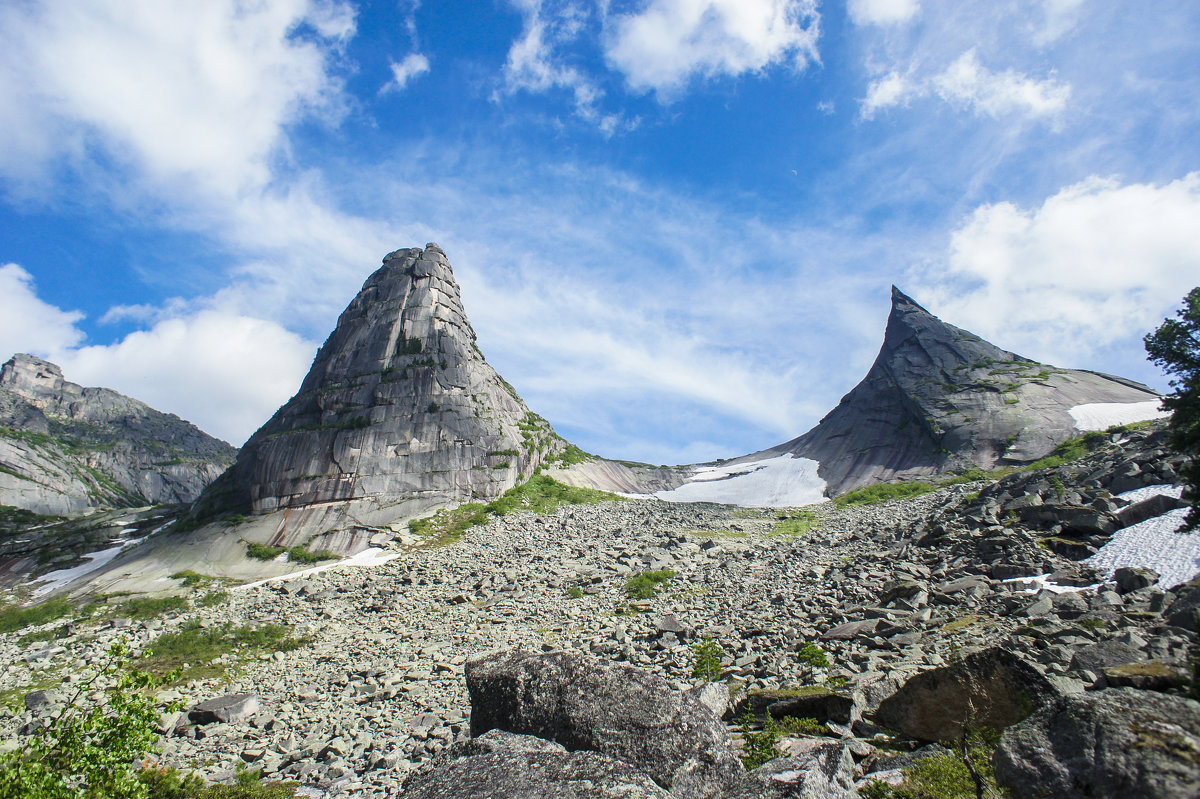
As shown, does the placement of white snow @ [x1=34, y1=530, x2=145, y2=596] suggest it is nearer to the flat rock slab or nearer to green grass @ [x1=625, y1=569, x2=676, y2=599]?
the flat rock slab

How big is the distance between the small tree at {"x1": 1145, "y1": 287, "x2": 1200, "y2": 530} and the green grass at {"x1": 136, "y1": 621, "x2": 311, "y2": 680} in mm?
29834

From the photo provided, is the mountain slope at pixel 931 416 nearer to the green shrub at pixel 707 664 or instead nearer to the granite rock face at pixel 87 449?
the green shrub at pixel 707 664

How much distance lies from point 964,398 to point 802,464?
884 inches

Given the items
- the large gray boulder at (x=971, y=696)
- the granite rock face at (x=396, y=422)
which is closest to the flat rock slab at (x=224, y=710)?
the large gray boulder at (x=971, y=696)

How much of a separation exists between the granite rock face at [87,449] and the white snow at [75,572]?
170 feet

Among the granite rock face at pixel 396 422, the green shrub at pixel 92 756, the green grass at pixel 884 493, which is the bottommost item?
the green shrub at pixel 92 756

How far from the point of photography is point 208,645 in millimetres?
23766

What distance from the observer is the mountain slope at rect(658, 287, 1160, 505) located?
6475cm

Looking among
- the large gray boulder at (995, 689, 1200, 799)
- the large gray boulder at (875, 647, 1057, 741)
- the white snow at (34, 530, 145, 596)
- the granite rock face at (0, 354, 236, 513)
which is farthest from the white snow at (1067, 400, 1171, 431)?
the granite rock face at (0, 354, 236, 513)

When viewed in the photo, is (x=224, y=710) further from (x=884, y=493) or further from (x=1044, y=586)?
(x=884, y=493)

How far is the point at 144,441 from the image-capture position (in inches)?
5064

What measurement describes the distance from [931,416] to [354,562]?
2788 inches

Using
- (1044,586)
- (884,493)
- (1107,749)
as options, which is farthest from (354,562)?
(884,493)

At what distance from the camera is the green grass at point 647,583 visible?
26.0m
